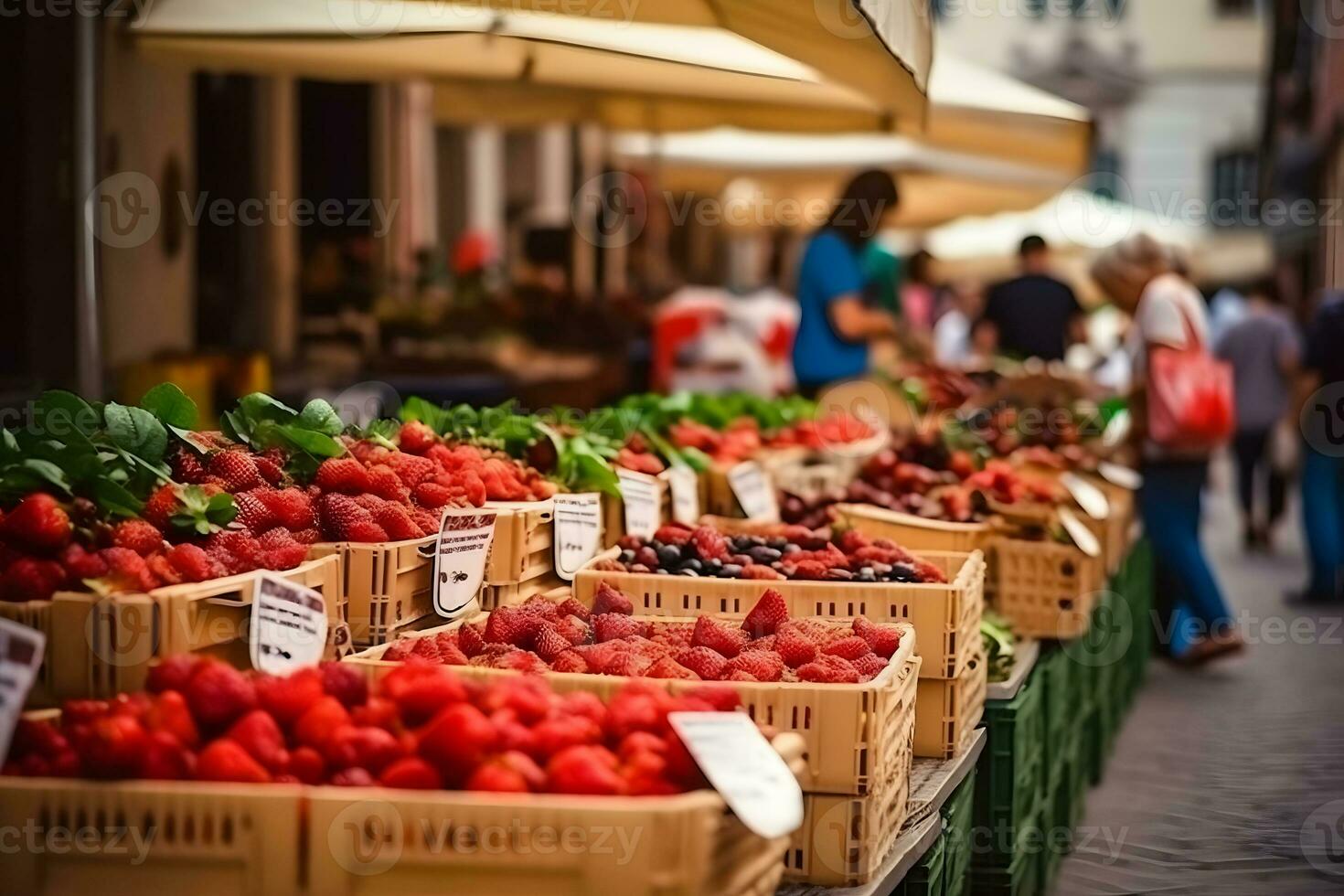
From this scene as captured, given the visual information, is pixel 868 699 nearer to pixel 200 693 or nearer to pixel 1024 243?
pixel 200 693

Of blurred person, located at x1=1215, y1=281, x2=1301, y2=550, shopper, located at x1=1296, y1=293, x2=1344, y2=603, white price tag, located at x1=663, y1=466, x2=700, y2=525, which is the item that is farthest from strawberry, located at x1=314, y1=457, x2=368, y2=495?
blurred person, located at x1=1215, y1=281, x2=1301, y2=550

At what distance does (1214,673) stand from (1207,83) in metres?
37.8

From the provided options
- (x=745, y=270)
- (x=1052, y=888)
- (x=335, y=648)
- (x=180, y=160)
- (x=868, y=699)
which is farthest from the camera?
(x=745, y=270)

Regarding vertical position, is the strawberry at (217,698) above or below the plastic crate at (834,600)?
above

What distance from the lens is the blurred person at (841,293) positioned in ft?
26.8

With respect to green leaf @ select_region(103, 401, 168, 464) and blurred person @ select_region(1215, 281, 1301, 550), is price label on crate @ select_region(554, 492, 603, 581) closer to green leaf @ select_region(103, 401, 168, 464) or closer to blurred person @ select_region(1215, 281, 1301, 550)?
green leaf @ select_region(103, 401, 168, 464)

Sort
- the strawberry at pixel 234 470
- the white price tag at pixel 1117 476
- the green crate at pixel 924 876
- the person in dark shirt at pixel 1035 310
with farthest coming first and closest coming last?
1. the person in dark shirt at pixel 1035 310
2. the white price tag at pixel 1117 476
3. the strawberry at pixel 234 470
4. the green crate at pixel 924 876

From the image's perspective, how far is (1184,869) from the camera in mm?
5027

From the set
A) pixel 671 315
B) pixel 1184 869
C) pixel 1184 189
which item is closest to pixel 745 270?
pixel 1184 189

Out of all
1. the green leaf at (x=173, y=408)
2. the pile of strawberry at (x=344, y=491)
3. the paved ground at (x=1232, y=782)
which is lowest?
the paved ground at (x=1232, y=782)

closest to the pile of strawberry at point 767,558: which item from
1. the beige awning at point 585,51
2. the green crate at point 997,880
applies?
the green crate at point 997,880

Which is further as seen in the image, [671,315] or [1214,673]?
[671,315]

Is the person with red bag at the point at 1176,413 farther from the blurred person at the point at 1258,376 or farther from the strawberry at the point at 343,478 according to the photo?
the strawberry at the point at 343,478

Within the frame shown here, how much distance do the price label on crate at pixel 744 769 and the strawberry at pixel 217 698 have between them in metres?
0.61
